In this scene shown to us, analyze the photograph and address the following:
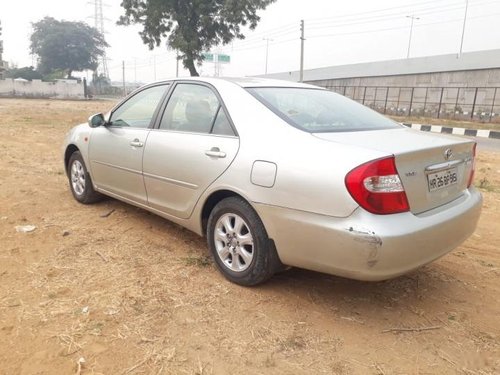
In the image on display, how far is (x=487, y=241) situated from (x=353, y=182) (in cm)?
249

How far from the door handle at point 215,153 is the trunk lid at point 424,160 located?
2.25 feet

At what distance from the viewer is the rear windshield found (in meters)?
3.00

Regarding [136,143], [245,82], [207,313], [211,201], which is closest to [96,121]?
[136,143]

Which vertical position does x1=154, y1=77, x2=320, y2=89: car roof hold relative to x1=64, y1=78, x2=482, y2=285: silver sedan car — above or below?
above

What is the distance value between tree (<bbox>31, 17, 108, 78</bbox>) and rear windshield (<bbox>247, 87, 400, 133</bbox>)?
72980mm

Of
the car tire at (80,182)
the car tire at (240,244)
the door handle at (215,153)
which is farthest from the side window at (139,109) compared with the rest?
the car tire at (240,244)

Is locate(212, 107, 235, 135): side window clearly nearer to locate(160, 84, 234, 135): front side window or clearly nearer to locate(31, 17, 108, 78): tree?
locate(160, 84, 234, 135): front side window

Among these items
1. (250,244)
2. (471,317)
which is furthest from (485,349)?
(250,244)

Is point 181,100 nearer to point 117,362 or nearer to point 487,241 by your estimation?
point 117,362

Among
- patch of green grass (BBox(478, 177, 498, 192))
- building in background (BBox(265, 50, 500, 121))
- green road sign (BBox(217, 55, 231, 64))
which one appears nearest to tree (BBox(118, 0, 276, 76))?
building in background (BBox(265, 50, 500, 121))

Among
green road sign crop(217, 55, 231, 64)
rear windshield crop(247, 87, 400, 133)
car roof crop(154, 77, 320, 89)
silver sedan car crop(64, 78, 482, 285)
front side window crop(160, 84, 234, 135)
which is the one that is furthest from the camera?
green road sign crop(217, 55, 231, 64)

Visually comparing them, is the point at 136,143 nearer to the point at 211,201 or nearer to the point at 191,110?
the point at 191,110

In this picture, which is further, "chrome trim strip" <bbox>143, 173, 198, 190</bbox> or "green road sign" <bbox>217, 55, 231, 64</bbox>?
"green road sign" <bbox>217, 55, 231, 64</bbox>

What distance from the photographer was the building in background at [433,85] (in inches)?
879
